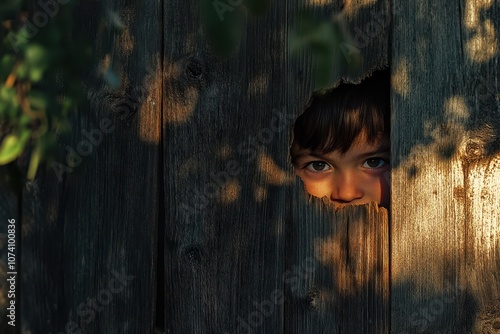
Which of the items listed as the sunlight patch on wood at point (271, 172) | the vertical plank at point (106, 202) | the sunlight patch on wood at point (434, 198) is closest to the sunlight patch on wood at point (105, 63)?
the vertical plank at point (106, 202)

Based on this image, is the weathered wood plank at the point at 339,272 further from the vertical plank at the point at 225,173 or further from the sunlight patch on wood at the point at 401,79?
the sunlight patch on wood at the point at 401,79

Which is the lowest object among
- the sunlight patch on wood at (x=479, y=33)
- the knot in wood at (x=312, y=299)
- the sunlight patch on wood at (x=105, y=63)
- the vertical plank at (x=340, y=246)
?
the knot in wood at (x=312, y=299)

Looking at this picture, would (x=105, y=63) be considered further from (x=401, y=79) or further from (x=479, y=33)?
(x=479, y=33)

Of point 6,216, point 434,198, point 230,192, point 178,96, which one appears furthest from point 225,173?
point 6,216

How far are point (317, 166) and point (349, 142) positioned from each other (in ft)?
0.68

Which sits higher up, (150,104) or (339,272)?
(150,104)

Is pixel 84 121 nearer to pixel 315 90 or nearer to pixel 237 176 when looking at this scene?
pixel 237 176

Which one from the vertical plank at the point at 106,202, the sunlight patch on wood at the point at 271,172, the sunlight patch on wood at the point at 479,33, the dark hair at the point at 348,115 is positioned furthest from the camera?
the dark hair at the point at 348,115

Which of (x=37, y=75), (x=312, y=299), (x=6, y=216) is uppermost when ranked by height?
(x=37, y=75)

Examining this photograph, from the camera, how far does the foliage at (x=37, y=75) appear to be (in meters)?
2.99

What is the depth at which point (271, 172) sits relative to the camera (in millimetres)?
2852

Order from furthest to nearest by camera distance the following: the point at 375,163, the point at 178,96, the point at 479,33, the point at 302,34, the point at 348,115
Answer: the point at 375,163
the point at 348,115
the point at 178,96
the point at 302,34
the point at 479,33

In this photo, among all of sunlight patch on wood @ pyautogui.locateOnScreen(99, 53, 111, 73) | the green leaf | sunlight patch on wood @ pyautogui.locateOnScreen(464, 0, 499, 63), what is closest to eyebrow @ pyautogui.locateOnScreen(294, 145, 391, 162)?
sunlight patch on wood @ pyautogui.locateOnScreen(464, 0, 499, 63)

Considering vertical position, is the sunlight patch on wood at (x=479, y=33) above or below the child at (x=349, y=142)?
above
